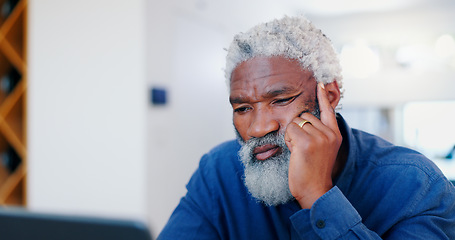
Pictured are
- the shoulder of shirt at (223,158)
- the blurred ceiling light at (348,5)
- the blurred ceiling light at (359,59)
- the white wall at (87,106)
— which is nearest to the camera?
the shoulder of shirt at (223,158)

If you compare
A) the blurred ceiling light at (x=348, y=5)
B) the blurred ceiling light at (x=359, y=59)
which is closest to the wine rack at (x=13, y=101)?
the blurred ceiling light at (x=348, y=5)

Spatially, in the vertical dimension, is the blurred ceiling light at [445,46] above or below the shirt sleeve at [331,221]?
above

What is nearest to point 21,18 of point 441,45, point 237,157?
point 237,157

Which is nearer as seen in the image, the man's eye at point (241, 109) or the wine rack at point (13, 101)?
the man's eye at point (241, 109)

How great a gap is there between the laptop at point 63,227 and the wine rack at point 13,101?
9.36ft

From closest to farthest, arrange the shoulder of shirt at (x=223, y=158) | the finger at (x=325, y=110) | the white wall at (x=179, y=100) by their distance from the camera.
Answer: the finger at (x=325, y=110) < the shoulder of shirt at (x=223, y=158) < the white wall at (x=179, y=100)

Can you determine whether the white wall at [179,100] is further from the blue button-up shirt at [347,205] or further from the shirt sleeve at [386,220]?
the shirt sleeve at [386,220]

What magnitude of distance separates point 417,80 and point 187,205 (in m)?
5.19

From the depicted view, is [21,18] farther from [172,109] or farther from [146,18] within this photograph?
[172,109]

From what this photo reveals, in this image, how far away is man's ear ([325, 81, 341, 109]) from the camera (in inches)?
42.7

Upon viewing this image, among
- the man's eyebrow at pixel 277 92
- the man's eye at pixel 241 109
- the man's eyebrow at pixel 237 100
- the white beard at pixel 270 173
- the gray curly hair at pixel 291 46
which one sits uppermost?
the gray curly hair at pixel 291 46

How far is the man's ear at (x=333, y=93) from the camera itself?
1.08m

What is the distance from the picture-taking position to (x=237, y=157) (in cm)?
120

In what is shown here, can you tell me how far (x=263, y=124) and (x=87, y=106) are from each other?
2090 millimetres
